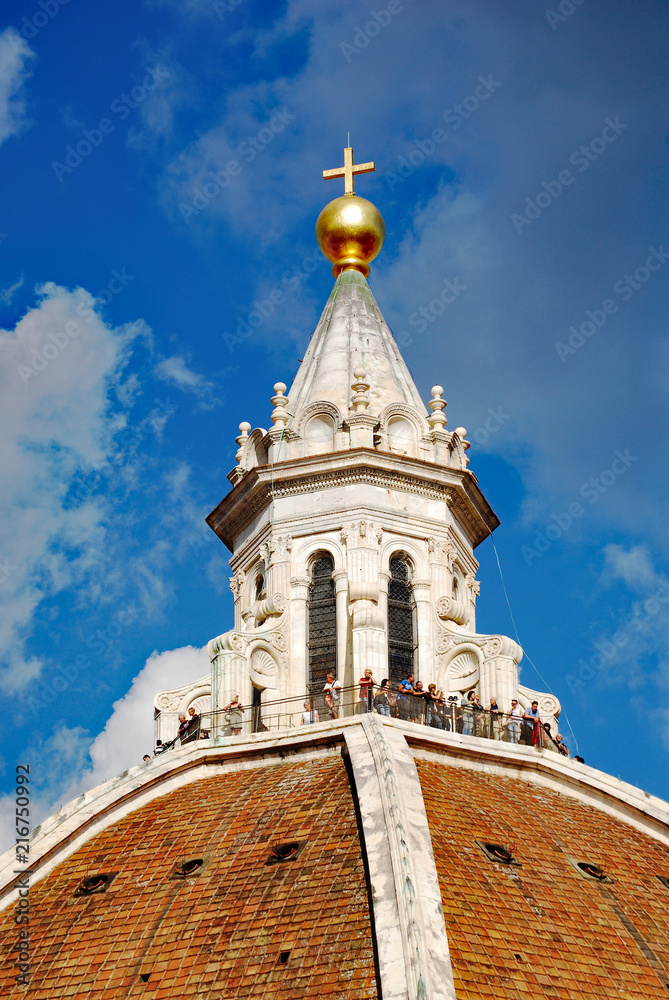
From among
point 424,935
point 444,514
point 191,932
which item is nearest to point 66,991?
point 191,932

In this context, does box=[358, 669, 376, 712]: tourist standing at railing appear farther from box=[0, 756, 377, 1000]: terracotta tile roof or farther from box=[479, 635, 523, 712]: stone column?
box=[479, 635, 523, 712]: stone column

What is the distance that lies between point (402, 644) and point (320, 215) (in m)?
13.0

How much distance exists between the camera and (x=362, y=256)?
1977 inches

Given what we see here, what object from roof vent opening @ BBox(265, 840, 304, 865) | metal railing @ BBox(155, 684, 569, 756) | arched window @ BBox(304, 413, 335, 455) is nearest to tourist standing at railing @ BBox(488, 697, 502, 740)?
metal railing @ BBox(155, 684, 569, 756)

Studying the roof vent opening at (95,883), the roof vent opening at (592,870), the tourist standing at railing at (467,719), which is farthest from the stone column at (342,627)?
the roof vent opening at (95,883)

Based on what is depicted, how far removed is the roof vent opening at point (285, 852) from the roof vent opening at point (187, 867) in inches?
53.7

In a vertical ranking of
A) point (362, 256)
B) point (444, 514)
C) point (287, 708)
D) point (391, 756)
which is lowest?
point (391, 756)

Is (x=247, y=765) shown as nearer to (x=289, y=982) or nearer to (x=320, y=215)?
(x=289, y=982)

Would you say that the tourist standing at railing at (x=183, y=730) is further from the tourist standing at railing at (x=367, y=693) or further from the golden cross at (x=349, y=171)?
the golden cross at (x=349, y=171)

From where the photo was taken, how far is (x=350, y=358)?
154 ft

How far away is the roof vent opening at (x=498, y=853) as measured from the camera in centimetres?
3366

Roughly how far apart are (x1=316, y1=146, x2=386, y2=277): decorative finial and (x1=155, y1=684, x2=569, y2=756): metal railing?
13894mm

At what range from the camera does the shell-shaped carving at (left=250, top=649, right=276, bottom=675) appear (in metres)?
41.7

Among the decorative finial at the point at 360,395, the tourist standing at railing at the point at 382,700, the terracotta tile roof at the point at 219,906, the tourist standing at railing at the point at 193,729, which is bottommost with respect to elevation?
the terracotta tile roof at the point at 219,906
